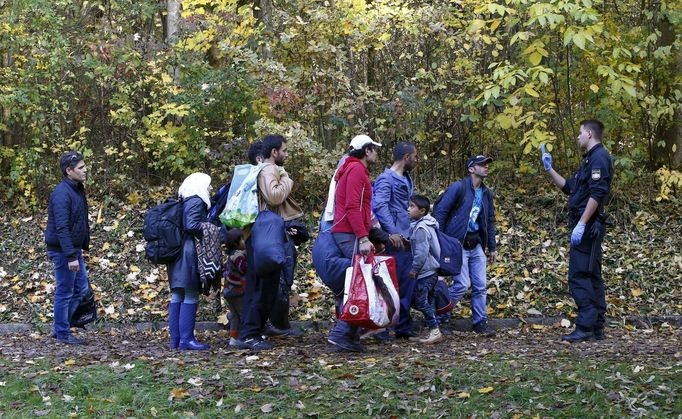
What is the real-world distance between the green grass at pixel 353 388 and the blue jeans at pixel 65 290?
1.60m

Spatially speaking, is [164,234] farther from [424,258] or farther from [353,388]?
[353,388]

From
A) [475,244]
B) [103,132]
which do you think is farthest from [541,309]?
[103,132]

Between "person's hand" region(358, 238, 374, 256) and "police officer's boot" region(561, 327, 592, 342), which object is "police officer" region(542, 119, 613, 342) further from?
"person's hand" region(358, 238, 374, 256)

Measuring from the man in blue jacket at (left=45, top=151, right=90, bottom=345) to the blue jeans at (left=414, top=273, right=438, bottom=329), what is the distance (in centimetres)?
333

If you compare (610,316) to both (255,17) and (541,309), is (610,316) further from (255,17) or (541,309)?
(255,17)

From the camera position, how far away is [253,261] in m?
8.26

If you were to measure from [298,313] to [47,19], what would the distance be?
278 inches

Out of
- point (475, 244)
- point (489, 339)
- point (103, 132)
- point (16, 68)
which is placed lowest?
point (489, 339)

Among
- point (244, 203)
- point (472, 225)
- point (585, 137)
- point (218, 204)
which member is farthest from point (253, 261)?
point (585, 137)

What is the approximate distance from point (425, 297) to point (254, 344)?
Answer: 70.7 inches

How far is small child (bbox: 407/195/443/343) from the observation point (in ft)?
29.4

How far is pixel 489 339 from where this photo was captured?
9180 mm

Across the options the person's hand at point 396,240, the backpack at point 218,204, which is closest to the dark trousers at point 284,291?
the backpack at point 218,204

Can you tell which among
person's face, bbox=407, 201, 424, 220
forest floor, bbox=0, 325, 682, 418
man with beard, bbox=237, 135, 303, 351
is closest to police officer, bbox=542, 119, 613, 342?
forest floor, bbox=0, 325, 682, 418
